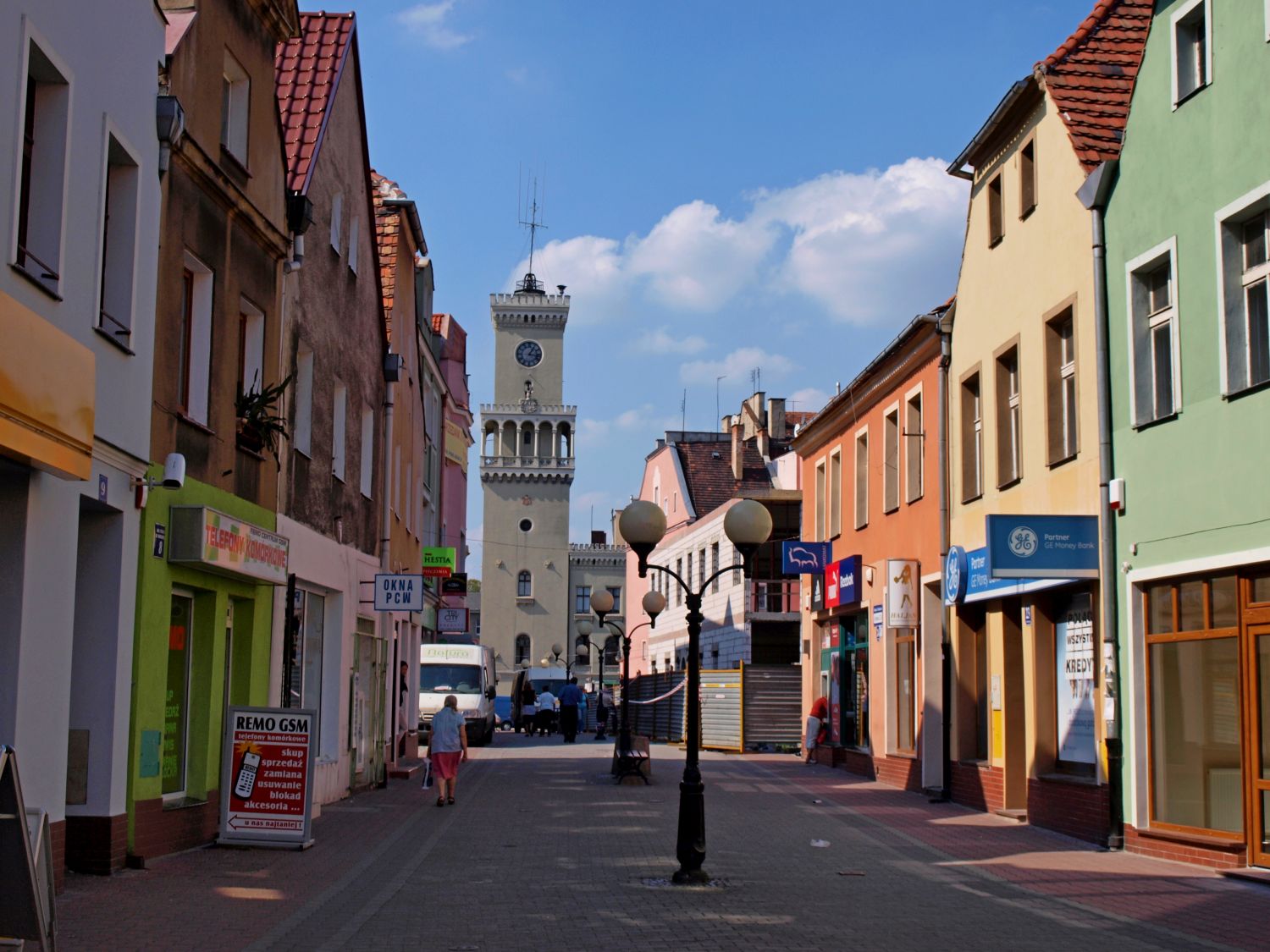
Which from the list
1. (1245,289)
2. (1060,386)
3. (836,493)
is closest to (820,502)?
(836,493)

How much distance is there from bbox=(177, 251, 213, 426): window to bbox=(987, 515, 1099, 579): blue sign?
8972mm

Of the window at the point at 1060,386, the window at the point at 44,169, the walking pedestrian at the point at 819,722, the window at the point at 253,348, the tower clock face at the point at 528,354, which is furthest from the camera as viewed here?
the tower clock face at the point at 528,354

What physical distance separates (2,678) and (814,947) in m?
6.10

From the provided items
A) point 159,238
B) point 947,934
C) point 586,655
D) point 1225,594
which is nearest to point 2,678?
Result: point 159,238

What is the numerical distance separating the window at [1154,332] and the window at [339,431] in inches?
449

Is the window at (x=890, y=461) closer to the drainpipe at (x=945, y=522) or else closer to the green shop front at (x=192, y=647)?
the drainpipe at (x=945, y=522)

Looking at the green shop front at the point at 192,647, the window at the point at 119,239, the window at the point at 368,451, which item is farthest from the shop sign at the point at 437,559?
the window at the point at 119,239

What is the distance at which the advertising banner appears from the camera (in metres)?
17.7

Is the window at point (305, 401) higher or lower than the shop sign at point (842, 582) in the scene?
higher

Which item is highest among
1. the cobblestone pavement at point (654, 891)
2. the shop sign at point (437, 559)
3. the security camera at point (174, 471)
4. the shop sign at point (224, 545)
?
the shop sign at point (437, 559)

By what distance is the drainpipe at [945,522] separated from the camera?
23359 millimetres

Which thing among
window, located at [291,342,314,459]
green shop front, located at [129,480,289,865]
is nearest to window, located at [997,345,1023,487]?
window, located at [291,342,314,459]

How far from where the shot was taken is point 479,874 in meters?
14.0

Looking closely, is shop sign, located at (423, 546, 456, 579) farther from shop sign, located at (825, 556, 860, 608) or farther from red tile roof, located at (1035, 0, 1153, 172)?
red tile roof, located at (1035, 0, 1153, 172)
